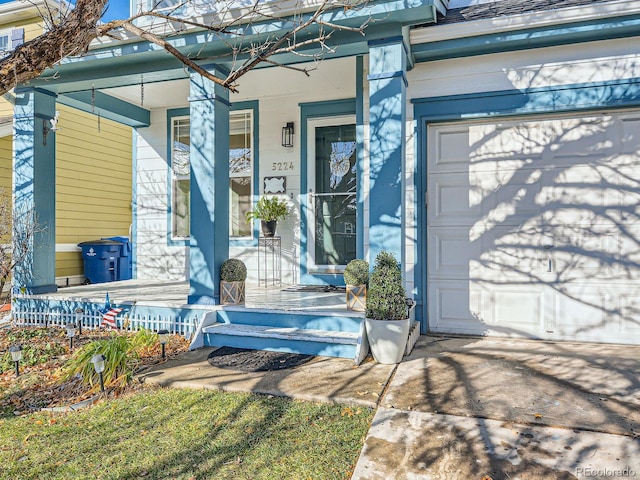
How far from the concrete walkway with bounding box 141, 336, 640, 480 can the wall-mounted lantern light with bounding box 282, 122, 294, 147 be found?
11.2 ft

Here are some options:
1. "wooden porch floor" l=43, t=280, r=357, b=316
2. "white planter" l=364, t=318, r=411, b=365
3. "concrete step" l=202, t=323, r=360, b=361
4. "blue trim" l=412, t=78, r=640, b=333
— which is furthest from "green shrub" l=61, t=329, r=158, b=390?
"blue trim" l=412, t=78, r=640, b=333

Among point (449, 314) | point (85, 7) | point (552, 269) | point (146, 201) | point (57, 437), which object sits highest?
point (85, 7)

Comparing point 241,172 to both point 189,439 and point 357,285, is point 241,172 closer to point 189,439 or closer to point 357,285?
point 357,285

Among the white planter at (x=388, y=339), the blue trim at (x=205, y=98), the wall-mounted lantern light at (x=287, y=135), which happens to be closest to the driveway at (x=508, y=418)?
the white planter at (x=388, y=339)

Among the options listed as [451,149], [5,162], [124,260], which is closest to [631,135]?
[451,149]

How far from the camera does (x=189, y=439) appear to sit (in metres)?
2.56

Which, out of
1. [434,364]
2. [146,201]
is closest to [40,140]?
[146,201]

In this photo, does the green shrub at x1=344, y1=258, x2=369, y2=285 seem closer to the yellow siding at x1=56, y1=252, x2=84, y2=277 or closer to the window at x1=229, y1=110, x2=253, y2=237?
the window at x1=229, y1=110, x2=253, y2=237

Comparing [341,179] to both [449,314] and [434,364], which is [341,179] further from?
[434,364]

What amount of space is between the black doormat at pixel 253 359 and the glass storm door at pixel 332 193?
90.7 inches

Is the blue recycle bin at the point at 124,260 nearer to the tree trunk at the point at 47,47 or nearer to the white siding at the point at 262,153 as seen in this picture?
the white siding at the point at 262,153

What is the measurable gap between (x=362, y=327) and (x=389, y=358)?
14.1 inches

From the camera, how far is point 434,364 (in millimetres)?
3697

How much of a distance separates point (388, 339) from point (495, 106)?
8.89 feet
